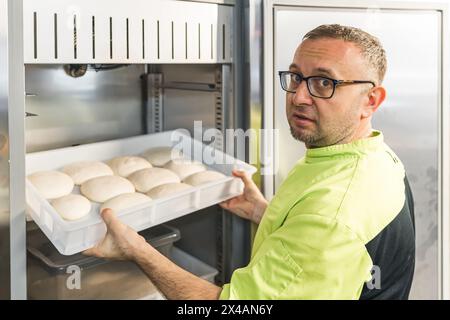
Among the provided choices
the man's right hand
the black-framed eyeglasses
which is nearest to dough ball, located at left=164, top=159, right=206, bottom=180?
the man's right hand

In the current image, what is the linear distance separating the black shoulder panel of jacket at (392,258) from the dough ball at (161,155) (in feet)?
2.07

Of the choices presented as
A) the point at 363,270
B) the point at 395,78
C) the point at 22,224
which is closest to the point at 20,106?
the point at 22,224

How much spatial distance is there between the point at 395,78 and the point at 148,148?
2.31ft

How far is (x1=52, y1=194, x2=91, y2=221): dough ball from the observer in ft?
3.38

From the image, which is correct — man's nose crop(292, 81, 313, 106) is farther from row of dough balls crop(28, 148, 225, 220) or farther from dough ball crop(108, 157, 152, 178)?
dough ball crop(108, 157, 152, 178)

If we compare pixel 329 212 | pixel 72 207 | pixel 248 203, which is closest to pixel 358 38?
pixel 329 212

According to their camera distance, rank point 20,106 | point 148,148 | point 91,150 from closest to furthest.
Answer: point 20,106, point 91,150, point 148,148

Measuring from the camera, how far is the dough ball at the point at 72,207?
103 centimetres

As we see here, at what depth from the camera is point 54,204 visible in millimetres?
1060

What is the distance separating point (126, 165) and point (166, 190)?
16 cm

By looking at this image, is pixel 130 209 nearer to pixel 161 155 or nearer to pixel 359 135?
pixel 161 155

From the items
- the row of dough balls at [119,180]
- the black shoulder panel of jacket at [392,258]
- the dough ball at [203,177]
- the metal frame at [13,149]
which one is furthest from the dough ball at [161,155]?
the black shoulder panel of jacket at [392,258]

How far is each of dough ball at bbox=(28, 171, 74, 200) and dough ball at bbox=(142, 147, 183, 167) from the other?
0.25 m

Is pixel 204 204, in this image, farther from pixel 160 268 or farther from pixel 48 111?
pixel 48 111
